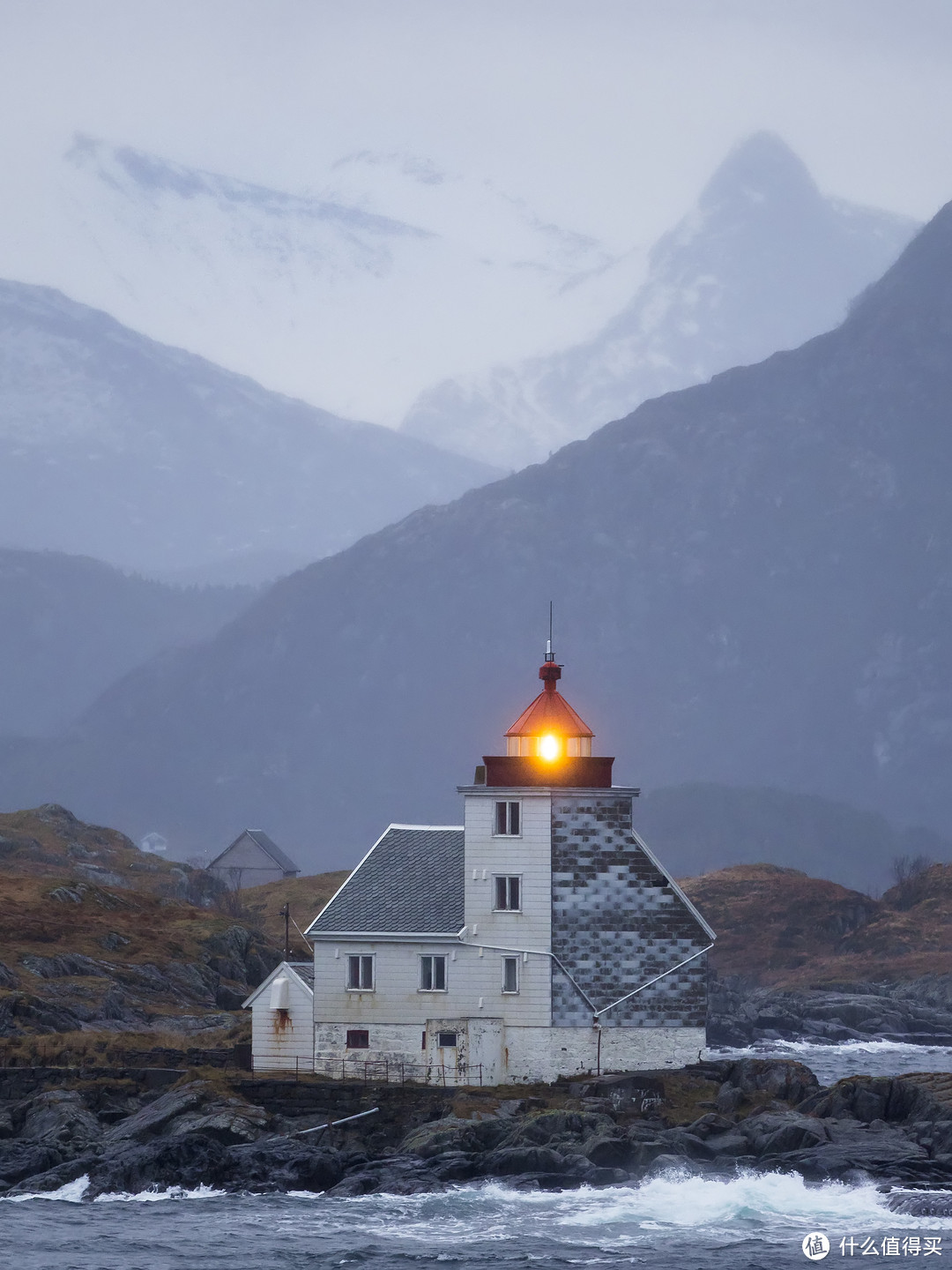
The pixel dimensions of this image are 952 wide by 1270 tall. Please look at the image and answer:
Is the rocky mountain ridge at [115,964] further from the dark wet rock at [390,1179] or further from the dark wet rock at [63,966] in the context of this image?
the dark wet rock at [390,1179]

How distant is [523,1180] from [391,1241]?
18.4 feet

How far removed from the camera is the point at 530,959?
57.9 m

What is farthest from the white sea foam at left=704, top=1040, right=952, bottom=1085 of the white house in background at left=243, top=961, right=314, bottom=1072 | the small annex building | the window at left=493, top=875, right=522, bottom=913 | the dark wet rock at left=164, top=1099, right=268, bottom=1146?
the dark wet rock at left=164, top=1099, right=268, bottom=1146

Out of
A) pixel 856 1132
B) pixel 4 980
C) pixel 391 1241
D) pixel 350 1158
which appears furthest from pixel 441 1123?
pixel 4 980

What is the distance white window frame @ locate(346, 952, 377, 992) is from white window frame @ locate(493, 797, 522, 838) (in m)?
5.35

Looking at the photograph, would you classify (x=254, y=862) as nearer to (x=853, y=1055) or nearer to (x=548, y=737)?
(x=853, y=1055)

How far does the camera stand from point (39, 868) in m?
136

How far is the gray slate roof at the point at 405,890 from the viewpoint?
58.6 metres

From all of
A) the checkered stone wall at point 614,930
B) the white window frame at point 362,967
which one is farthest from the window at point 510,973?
the white window frame at point 362,967

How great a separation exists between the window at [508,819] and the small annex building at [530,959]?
0.04m

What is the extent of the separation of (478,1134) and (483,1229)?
17.1 feet

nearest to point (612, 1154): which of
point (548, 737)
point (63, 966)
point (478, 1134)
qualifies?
point (478, 1134)

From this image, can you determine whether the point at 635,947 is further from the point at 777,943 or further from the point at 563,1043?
the point at 777,943

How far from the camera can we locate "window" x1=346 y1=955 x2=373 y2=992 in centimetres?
5834
